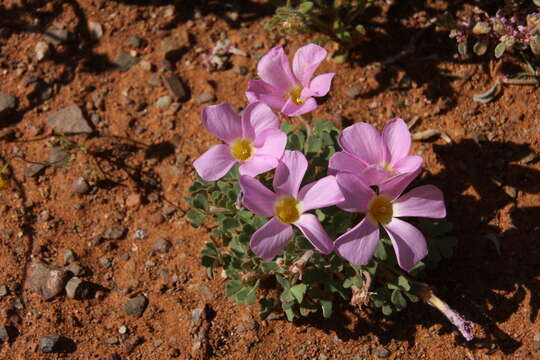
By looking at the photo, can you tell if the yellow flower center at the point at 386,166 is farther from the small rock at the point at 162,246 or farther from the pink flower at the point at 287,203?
the small rock at the point at 162,246

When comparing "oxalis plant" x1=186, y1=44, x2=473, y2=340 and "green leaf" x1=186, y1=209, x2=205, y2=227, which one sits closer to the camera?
"oxalis plant" x1=186, y1=44, x2=473, y2=340

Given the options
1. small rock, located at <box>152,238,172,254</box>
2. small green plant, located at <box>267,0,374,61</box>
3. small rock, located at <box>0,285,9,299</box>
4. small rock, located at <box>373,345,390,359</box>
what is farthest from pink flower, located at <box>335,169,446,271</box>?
small rock, located at <box>0,285,9,299</box>

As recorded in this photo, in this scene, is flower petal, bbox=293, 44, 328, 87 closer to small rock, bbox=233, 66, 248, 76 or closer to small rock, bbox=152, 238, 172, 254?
small rock, bbox=233, 66, 248, 76

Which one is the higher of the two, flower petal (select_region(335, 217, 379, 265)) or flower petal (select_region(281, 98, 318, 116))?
flower petal (select_region(281, 98, 318, 116))

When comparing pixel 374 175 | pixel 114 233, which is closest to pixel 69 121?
pixel 114 233

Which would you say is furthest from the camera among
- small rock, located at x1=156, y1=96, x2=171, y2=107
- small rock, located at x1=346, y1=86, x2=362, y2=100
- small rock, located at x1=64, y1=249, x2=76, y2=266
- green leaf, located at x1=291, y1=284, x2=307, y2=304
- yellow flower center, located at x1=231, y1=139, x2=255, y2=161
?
small rock, located at x1=156, y1=96, x2=171, y2=107

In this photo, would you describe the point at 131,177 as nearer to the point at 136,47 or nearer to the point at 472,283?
the point at 136,47

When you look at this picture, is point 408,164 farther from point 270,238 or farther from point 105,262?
point 105,262
